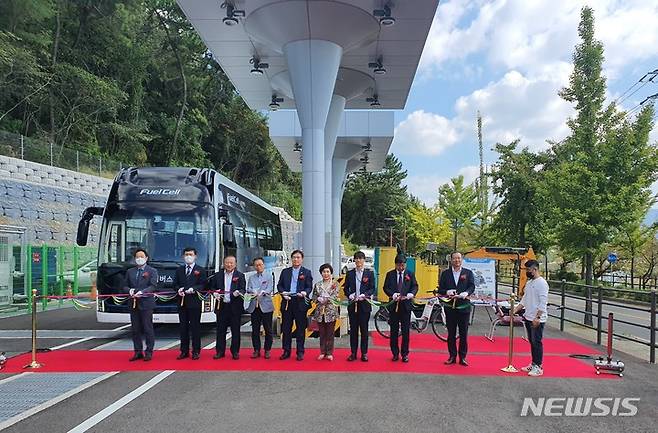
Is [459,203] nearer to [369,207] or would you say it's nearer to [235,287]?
[369,207]

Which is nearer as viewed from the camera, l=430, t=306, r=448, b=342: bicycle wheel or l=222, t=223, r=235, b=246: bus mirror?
l=222, t=223, r=235, b=246: bus mirror

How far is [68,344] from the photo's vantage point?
11.5m

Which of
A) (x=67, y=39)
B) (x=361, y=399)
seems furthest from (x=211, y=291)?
(x=67, y=39)

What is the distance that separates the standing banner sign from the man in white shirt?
23.4 ft

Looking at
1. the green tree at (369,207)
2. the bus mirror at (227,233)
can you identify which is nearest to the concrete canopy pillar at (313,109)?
the bus mirror at (227,233)

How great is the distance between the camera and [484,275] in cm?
1614

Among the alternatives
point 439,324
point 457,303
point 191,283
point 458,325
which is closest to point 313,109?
point 439,324

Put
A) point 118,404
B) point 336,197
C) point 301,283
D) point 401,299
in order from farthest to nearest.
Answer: point 336,197, point 301,283, point 401,299, point 118,404

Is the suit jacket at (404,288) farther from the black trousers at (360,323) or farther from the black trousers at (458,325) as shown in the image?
the black trousers at (458,325)

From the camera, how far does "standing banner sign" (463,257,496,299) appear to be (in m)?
16.0

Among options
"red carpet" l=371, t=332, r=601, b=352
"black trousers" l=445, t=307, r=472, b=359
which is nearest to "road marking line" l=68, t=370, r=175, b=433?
"black trousers" l=445, t=307, r=472, b=359

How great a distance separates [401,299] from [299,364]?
6.61 feet

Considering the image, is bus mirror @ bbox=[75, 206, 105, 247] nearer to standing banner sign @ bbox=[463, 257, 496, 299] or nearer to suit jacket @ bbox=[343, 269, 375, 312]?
suit jacket @ bbox=[343, 269, 375, 312]

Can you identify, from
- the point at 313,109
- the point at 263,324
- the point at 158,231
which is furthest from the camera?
the point at 313,109
